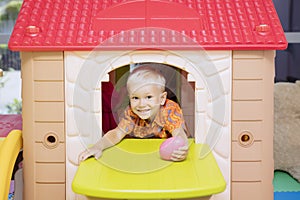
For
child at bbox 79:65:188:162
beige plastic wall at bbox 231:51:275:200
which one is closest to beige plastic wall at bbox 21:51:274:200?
beige plastic wall at bbox 231:51:275:200

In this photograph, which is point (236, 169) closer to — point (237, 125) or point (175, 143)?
point (237, 125)

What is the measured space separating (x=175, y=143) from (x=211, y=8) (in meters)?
0.49

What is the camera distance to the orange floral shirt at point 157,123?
167 centimetres

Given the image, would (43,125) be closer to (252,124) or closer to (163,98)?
(163,98)

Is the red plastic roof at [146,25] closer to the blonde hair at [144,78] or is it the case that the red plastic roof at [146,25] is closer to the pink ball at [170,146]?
the blonde hair at [144,78]

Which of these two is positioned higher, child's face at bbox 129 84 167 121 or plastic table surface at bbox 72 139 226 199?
child's face at bbox 129 84 167 121

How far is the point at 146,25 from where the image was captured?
1.61m

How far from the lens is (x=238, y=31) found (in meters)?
1.59

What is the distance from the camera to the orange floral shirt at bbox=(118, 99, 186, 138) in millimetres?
1667

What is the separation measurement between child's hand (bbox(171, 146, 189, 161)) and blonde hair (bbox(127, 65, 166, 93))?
0.80ft

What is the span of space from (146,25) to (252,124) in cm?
45

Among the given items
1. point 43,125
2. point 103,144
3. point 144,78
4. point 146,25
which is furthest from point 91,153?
point 146,25

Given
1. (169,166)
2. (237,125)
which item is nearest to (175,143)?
(169,166)

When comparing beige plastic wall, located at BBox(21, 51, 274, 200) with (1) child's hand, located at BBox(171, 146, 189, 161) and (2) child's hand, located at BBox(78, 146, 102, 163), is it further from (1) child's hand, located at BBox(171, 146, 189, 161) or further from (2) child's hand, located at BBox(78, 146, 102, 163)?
(1) child's hand, located at BBox(171, 146, 189, 161)
